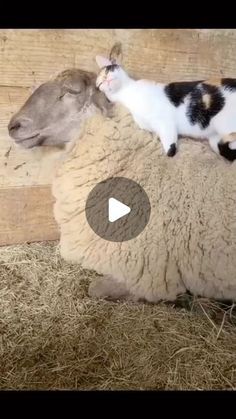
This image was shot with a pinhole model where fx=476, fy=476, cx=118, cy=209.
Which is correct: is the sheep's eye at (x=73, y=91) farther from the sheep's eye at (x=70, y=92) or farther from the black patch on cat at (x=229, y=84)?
the black patch on cat at (x=229, y=84)

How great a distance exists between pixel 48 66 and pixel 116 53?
0.81ft

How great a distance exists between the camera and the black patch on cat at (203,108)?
160cm

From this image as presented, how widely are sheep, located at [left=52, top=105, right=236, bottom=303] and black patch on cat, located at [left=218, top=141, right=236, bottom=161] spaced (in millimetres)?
23

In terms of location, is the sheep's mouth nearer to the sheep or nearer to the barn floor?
the sheep

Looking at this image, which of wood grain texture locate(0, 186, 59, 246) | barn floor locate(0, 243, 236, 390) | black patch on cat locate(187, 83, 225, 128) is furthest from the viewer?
wood grain texture locate(0, 186, 59, 246)

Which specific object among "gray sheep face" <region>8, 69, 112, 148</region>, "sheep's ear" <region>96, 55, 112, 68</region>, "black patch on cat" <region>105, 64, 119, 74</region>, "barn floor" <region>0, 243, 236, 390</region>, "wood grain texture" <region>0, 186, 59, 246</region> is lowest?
"barn floor" <region>0, 243, 236, 390</region>

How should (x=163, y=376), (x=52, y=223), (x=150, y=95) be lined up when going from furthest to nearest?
(x=52, y=223), (x=150, y=95), (x=163, y=376)

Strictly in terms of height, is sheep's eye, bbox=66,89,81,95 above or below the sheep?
above

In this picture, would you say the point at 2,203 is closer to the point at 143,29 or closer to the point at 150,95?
the point at 150,95

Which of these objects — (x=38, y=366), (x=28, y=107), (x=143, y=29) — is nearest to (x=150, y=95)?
(x=143, y=29)

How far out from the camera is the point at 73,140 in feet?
5.51

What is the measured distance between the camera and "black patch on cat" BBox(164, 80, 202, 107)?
162cm

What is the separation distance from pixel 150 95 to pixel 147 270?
60cm
